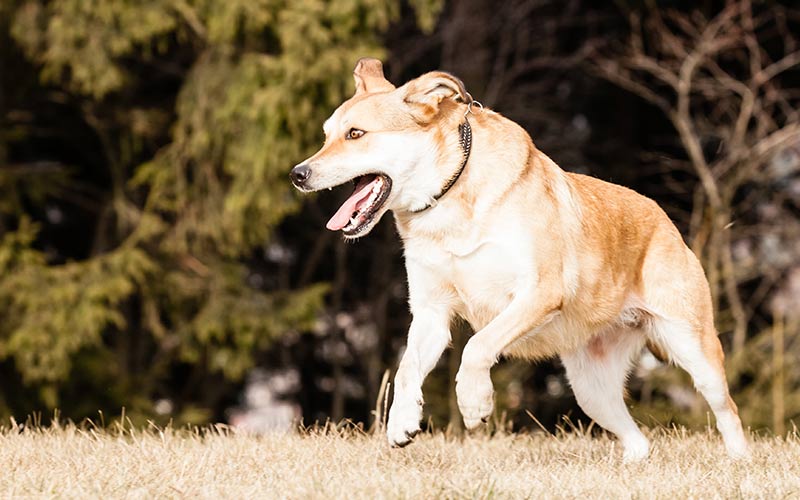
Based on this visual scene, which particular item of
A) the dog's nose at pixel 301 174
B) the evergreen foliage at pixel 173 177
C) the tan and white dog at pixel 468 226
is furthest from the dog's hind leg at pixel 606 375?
the evergreen foliage at pixel 173 177

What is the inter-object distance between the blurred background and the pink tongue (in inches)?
262

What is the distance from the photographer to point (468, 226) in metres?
5.63

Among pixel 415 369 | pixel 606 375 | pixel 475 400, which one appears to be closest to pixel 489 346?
pixel 475 400

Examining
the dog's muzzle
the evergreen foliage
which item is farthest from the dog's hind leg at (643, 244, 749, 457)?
the evergreen foliage

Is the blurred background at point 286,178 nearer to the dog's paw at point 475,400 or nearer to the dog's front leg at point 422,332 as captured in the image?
the dog's front leg at point 422,332

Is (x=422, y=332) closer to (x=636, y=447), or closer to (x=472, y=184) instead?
(x=472, y=184)

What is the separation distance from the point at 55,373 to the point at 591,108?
8.43 metres

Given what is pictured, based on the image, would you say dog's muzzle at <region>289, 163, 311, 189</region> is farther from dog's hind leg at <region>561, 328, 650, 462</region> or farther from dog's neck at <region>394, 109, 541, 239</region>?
dog's hind leg at <region>561, 328, 650, 462</region>

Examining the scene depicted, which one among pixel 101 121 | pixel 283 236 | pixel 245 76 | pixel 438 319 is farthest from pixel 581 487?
pixel 283 236

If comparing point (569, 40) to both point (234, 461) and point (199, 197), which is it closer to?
point (199, 197)

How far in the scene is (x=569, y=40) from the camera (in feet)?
56.7

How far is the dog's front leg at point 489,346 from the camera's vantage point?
5332 millimetres

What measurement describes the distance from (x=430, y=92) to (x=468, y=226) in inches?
26.0

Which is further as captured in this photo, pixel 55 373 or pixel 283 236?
pixel 283 236
